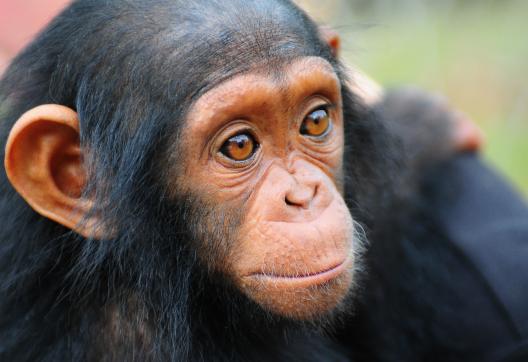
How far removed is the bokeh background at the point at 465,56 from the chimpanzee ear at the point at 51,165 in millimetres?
4503

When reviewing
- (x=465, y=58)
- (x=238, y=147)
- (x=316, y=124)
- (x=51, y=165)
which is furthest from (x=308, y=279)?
(x=465, y=58)

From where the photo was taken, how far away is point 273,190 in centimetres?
297

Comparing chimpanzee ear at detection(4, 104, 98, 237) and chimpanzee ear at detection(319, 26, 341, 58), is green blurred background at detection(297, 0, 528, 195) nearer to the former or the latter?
chimpanzee ear at detection(319, 26, 341, 58)

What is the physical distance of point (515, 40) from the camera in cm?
974

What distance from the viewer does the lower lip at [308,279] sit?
2947mm

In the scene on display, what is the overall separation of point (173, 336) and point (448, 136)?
8.63ft

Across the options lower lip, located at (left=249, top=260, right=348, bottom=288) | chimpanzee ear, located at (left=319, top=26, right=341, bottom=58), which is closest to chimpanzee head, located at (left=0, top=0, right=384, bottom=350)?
lower lip, located at (left=249, top=260, right=348, bottom=288)

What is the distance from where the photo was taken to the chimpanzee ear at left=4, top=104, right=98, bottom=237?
9.84ft

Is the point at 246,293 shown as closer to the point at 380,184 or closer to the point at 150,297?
the point at 150,297

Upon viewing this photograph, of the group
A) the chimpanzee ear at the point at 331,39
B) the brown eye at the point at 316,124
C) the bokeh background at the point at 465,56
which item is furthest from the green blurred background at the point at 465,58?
the brown eye at the point at 316,124

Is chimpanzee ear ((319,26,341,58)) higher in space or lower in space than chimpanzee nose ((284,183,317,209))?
higher

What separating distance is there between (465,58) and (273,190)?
22.5 ft

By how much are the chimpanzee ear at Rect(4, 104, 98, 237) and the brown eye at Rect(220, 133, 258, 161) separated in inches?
23.2

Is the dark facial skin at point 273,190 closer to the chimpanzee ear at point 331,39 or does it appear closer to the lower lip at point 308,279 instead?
the lower lip at point 308,279
